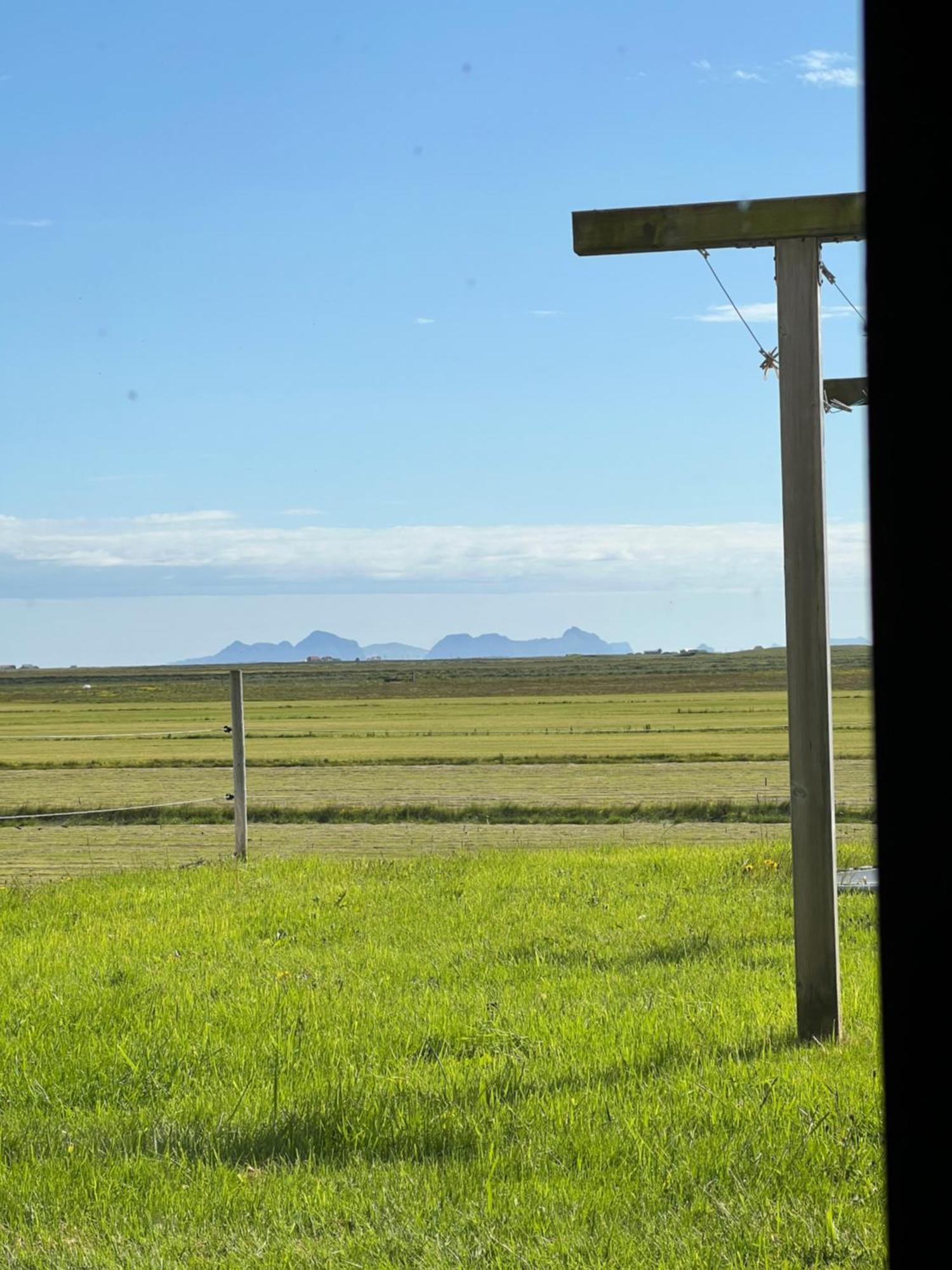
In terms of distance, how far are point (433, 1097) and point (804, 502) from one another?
2.63 metres

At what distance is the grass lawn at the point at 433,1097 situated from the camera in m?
3.72

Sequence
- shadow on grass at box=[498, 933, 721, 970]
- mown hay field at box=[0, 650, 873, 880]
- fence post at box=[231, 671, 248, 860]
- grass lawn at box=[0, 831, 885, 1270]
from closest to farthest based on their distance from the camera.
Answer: grass lawn at box=[0, 831, 885, 1270], shadow on grass at box=[498, 933, 721, 970], fence post at box=[231, 671, 248, 860], mown hay field at box=[0, 650, 873, 880]

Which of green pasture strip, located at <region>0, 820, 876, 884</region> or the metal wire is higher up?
the metal wire

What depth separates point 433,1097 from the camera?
15.9 ft

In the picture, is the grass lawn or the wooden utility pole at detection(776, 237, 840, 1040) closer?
the grass lawn

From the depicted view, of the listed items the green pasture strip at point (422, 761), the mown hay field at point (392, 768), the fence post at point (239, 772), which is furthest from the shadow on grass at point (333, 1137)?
the green pasture strip at point (422, 761)

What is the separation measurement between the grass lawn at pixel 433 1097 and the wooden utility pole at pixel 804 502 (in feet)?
1.42

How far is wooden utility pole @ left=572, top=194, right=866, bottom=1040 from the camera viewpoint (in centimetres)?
536

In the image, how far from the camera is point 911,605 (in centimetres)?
120

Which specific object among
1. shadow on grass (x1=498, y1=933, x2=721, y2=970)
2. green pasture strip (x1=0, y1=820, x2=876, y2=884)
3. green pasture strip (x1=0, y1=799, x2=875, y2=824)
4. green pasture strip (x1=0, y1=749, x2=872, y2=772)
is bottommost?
green pasture strip (x1=0, y1=749, x2=872, y2=772)

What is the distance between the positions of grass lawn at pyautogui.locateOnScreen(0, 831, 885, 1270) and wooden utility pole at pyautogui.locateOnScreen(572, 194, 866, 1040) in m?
0.43

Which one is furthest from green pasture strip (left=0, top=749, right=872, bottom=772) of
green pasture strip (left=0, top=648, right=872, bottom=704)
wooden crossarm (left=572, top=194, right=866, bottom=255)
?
green pasture strip (left=0, top=648, right=872, bottom=704)

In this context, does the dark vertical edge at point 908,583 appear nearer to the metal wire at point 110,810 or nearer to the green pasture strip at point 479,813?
the metal wire at point 110,810

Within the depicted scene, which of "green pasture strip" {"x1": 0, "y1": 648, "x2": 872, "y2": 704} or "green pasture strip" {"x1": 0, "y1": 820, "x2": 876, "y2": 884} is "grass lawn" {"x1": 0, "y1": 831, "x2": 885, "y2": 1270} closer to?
"green pasture strip" {"x1": 0, "y1": 820, "x2": 876, "y2": 884}
